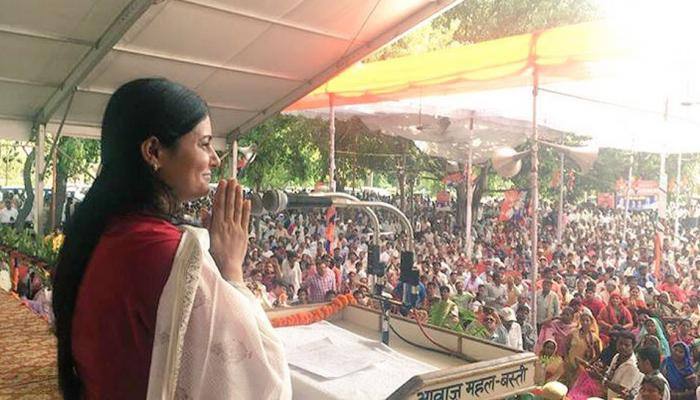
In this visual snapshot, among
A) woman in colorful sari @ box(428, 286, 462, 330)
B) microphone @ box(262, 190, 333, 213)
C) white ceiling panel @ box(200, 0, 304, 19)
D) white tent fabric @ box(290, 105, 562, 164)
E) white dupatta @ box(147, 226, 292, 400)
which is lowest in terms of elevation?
woman in colorful sari @ box(428, 286, 462, 330)

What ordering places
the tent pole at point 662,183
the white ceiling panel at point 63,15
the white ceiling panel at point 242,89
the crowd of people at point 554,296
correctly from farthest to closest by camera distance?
the tent pole at point 662,183 < the white ceiling panel at point 242,89 < the white ceiling panel at point 63,15 < the crowd of people at point 554,296

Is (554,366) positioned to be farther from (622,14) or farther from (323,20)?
(323,20)

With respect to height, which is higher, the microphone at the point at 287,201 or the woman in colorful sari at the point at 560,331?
the microphone at the point at 287,201

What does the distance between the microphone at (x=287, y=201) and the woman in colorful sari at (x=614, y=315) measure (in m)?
5.56

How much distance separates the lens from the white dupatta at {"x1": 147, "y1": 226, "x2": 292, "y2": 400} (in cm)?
112

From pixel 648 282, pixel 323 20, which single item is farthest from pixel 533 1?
pixel 323 20

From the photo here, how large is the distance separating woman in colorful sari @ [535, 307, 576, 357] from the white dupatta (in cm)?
548

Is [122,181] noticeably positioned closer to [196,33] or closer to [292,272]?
[196,33]

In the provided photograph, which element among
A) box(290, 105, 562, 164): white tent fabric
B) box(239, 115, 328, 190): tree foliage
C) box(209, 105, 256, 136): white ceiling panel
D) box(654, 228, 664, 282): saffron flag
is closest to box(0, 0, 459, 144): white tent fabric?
box(209, 105, 256, 136): white ceiling panel

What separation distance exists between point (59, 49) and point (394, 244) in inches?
302

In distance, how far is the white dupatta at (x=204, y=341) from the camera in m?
1.12

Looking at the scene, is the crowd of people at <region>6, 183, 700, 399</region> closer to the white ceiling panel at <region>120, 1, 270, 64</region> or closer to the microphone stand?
the microphone stand

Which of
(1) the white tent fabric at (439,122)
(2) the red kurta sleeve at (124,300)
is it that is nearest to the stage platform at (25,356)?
(2) the red kurta sleeve at (124,300)

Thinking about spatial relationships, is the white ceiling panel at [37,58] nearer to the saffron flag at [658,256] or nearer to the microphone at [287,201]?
the microphone at [287,201]
